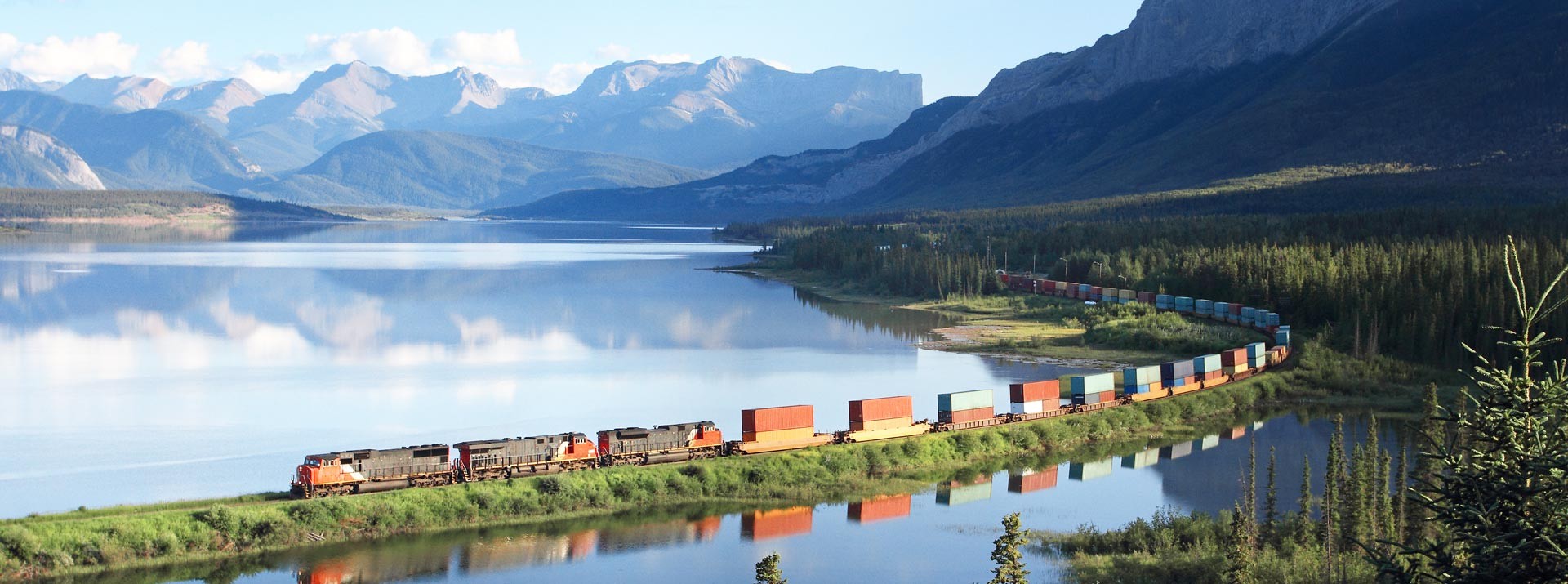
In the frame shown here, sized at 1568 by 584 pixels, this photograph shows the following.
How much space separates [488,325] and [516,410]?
50948 mm

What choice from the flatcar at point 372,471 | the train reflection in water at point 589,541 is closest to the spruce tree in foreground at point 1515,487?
the train reflection in water at point 589,541

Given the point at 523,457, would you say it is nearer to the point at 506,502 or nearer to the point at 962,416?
the point at 506,502

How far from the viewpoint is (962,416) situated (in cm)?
6762

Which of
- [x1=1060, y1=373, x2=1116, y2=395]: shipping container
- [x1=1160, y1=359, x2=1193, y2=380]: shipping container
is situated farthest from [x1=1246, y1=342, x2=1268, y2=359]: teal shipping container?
[x1=1060, y1=373, x2=1116, y2=395]: shipping container

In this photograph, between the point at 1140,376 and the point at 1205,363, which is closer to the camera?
the point at 1140,376

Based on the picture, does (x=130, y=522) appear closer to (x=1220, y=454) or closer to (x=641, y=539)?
(x=641, y=539)

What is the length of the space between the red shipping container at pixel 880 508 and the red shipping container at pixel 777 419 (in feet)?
16.7

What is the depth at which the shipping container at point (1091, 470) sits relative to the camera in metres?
63.8

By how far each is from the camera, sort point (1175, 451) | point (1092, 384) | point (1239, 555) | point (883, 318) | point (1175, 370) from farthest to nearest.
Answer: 1. point (883, 318)
2. point (1175, 370)
3. point (1092, 384)
4. point (1175, 451)
5. point (1239, 555)

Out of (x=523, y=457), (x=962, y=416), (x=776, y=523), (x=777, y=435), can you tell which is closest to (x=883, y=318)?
(x=962, y=416)

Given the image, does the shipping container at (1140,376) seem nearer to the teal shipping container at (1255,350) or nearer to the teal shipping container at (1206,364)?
the teal shipping container at (1206,364)

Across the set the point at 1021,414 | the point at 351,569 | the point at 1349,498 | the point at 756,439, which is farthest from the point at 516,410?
the point at 1349,498

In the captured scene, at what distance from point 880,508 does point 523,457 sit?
525 inches

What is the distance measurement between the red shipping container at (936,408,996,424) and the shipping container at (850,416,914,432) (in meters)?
2.71
